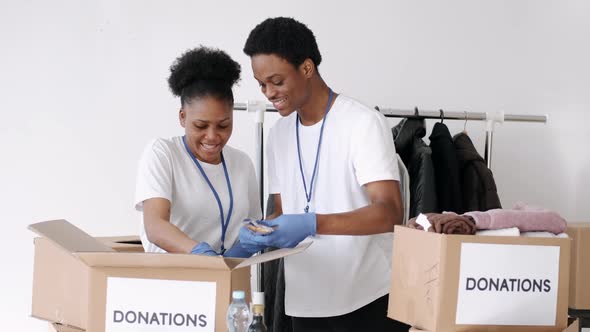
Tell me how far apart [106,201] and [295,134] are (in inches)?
45.7

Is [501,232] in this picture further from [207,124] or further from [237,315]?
[207,124]

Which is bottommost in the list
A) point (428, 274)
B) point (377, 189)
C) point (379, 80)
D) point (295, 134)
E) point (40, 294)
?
point (40, 294)

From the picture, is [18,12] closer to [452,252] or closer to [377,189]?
[377,189]

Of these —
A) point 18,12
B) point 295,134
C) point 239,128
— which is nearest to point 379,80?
point 239,128

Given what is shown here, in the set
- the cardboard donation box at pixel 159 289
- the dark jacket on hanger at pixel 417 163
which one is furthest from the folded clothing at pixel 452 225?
the dark jacket on hanger at pixel 417 163

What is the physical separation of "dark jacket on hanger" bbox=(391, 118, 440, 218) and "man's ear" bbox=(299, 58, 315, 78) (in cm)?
58

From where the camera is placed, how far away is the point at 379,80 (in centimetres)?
304

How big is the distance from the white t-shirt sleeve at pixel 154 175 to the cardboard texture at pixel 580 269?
1.05 metres

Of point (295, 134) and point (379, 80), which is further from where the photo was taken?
point (379, 80)

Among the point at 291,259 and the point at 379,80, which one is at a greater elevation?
the point at 379,80

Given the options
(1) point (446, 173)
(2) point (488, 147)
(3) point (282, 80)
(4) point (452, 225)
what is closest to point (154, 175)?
(3) point (282, 80)

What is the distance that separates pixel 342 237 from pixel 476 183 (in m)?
0.70

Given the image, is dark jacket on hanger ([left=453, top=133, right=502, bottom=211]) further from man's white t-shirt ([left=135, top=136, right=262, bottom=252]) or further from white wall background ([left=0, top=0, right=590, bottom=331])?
man's white t-shirt ([left=135, top=136, right=262, bottom=252])

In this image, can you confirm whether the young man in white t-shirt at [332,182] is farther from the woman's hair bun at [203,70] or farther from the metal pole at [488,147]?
the metal pole at [488,147]
